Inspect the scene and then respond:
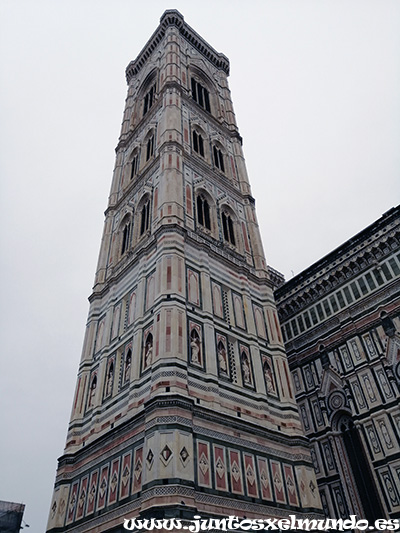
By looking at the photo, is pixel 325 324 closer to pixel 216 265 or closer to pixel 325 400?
pixel 325 400

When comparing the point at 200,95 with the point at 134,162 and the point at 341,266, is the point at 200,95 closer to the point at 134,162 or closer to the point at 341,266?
the point at 134,162

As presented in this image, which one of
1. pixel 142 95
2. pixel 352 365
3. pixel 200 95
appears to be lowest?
pixel 352 365

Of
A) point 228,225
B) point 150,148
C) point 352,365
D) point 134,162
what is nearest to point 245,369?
point 352,365

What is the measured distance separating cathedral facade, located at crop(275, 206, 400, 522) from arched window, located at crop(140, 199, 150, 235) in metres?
7.48

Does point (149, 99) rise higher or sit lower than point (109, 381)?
higher

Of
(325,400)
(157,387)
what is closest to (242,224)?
(325,400)

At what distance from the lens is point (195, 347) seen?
12289 mm

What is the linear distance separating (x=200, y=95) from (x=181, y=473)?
73.2 ft

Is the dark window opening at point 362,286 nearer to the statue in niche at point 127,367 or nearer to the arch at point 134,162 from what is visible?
the statue in niche at point 127,367

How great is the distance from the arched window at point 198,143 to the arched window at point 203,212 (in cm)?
370

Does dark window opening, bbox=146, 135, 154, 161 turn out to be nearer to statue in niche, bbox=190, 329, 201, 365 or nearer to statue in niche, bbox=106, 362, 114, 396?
statue in niche, bbox=106, 362, 114, 396

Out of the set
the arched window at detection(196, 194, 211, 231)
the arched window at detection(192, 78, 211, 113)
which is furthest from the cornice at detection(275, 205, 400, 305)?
the arched window at detection(192, 78, 211, 113)

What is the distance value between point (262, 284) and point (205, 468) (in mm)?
8487

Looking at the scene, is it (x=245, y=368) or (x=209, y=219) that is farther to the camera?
(x=209, y=219)
